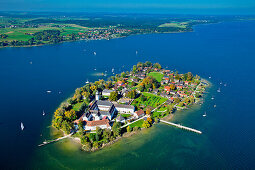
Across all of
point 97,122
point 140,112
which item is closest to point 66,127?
point 97,122

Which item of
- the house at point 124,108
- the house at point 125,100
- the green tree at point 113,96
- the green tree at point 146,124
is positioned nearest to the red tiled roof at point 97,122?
the house at point 124,108

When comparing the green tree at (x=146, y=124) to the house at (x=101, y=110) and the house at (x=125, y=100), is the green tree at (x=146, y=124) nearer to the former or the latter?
the house at (x=101, y=110)

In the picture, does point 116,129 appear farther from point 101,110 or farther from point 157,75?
point 157,75

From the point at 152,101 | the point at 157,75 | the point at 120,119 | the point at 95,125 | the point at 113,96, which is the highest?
the point at 157,75

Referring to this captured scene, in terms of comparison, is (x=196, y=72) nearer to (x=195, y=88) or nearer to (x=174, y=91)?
(x=195, y=88)

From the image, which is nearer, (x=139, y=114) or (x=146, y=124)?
(x=146, y=124)

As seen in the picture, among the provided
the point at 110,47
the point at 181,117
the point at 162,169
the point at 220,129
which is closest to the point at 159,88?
the point at 181,117

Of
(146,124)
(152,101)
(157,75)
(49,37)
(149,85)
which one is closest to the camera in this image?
(146,124)
